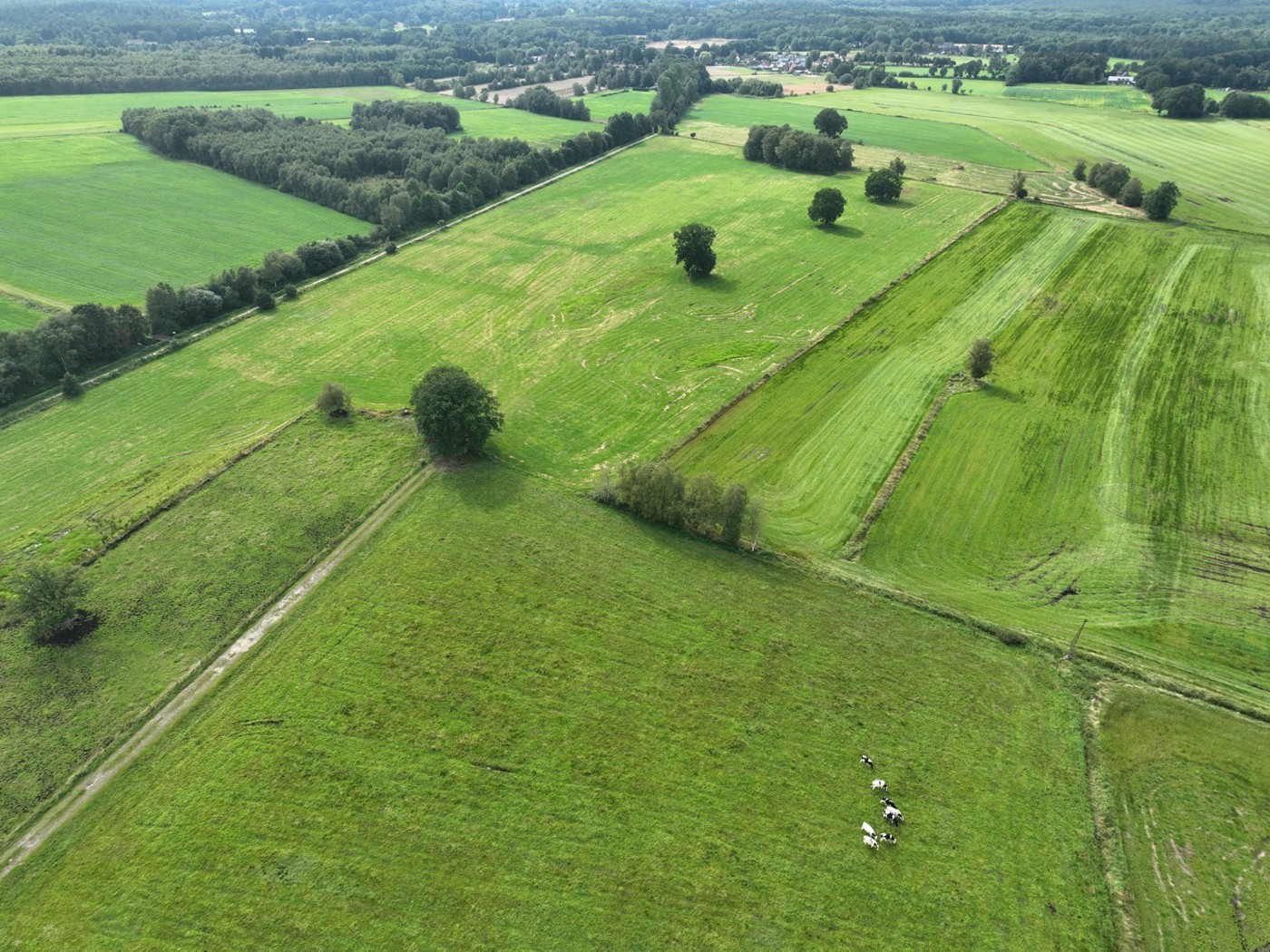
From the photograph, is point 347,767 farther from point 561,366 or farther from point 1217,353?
point 1217,353

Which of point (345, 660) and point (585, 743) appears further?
point (345, 660)

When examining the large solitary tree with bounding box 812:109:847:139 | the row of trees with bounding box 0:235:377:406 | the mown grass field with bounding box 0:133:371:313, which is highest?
the large solitary tree with bounding box 812:109:847:139

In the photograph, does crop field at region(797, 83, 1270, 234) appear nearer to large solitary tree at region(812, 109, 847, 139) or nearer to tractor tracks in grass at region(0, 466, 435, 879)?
large solitary tree at region(812, 109, 847, 139)

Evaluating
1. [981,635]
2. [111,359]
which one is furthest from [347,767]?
[111,359]

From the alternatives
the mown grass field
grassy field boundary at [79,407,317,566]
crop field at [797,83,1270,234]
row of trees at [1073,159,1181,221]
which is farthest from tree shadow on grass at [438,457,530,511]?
crop field at [797,83,1270,234]

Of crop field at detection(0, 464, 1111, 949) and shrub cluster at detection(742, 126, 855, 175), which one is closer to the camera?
crop field at detection(0, 464, 1111, 949)

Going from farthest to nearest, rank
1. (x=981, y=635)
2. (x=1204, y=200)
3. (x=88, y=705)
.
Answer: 1. (x=1204, y=200)
2. (x=981, y=635)
3. (x=88, y=705)
